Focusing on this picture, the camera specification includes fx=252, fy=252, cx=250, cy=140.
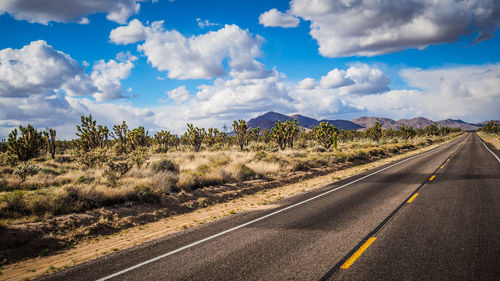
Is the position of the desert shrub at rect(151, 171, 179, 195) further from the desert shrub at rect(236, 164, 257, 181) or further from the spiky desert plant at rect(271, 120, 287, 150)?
the spiky desert plant at rect(271, 120, 287, 150)

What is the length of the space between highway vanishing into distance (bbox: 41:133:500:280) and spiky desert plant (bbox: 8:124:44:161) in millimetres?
28236

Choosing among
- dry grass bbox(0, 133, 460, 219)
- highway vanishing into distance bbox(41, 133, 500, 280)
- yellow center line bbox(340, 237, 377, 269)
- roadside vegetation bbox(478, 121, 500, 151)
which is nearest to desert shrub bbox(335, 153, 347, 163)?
dry grass bbox(0, 133, 460, 219)

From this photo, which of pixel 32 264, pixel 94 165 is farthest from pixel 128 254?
pixel 94 165

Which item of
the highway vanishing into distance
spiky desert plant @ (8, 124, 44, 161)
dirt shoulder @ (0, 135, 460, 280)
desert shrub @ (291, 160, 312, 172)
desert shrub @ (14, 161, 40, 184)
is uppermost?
spiky desert plant @ (8, 124, 44, 161)

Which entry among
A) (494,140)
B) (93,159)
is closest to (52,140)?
(93,159)

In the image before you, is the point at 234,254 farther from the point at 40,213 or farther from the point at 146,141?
the point at 146,141

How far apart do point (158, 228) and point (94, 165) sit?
12.8 metres

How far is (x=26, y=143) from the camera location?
26.2 m

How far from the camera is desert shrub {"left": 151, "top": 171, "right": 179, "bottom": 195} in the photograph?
37.7 ft

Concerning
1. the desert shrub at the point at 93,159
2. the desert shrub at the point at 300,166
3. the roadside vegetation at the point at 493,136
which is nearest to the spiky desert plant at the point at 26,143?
the desert shrub at the point at 93,159

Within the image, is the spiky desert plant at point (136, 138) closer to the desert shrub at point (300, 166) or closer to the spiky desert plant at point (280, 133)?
the spiky desert plant at point (280, 133)

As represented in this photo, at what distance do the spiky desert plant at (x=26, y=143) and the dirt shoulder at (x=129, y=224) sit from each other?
24.3m

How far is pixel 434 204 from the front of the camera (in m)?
8.61

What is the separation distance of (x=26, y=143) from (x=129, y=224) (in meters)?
26.1
